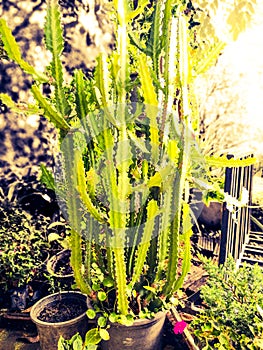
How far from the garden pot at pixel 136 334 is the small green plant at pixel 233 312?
0.19 metres

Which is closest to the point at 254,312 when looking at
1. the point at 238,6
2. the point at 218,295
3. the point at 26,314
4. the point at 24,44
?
the point at 218,295

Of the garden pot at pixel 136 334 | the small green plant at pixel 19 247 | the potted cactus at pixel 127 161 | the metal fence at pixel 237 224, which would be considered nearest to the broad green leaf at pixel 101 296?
the potted cactus at pixel 127 161

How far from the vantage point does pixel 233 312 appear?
1.50 metres

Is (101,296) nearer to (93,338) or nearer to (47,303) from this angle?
(93,338)

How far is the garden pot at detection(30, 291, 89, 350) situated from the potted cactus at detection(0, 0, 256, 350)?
0.19 metres

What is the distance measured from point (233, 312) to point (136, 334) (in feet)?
1.41

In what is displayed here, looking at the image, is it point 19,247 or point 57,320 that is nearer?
point 57,320

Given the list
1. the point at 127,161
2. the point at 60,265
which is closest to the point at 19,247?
the point at 60,265

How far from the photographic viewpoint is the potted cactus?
1.40 meters

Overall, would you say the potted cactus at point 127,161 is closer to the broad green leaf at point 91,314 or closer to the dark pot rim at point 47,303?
the broad green leaf at point 91,314

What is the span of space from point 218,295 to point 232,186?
1.98 feet

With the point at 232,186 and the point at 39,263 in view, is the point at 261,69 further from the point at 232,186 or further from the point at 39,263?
the point at 39,263

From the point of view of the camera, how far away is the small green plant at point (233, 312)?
1428 millimetres

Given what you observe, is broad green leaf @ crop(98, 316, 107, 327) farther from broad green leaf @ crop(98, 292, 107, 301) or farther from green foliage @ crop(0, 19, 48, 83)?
green foliage @ crop(0, 19, 48, 83)
